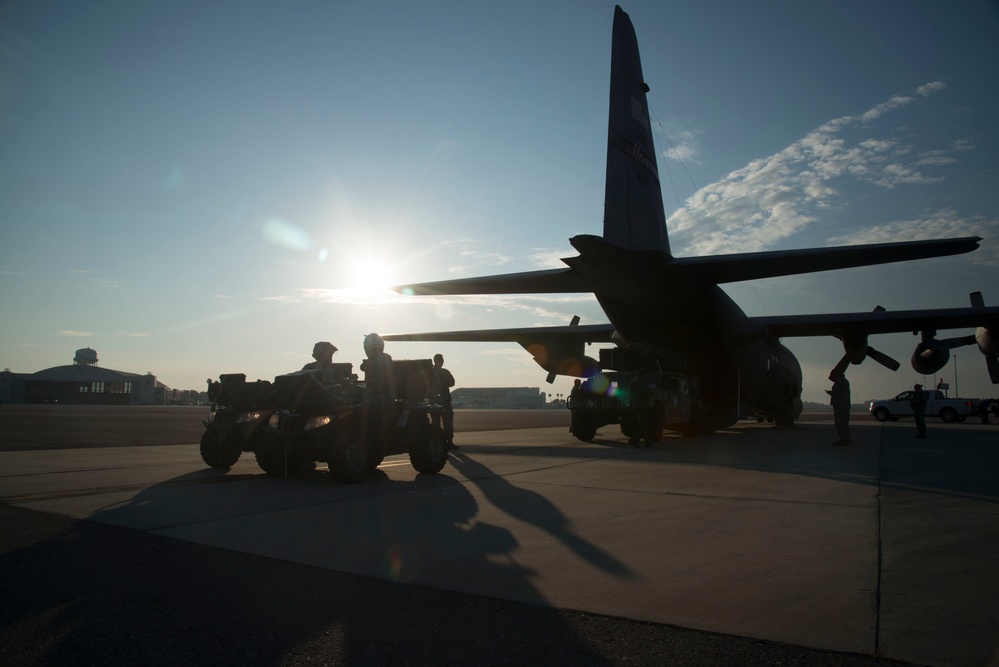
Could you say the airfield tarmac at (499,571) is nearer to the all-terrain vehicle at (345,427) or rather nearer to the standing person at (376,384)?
the all-terrain vehicle at (345,427)

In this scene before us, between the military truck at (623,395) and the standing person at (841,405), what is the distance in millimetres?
3671

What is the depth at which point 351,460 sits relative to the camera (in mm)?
8016

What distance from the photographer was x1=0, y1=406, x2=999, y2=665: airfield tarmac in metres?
2.96

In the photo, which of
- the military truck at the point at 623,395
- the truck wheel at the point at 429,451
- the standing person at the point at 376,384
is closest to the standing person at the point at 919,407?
the military truck at the point at 623,395

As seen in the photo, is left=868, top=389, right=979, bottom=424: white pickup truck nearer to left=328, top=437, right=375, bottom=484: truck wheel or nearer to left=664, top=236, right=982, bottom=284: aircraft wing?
left=664, top=236, right=982, bottom=284: aircraft wing

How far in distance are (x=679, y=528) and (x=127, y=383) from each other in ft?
316

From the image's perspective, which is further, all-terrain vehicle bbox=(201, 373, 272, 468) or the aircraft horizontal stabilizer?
the aircraft horizontal stabilizer

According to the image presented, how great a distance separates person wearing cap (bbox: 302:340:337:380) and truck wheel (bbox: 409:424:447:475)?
1586 millimetres

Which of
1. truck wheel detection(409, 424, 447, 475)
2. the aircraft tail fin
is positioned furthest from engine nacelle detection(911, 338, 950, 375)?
truck wheel detection(409, 424, 447, 475)

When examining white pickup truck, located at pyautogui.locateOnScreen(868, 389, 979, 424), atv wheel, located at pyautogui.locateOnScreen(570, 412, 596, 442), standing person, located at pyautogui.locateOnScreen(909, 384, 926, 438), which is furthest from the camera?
white pickup truck, located at pyautogui.locateOnScreen(868, 389, 979, 424)

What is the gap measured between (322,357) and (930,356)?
1010 inches

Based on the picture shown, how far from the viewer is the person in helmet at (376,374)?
8266 mm

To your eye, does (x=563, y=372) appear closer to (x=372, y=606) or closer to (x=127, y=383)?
(x=372, y=606)

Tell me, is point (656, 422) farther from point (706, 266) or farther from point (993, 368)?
point (993, 368)
